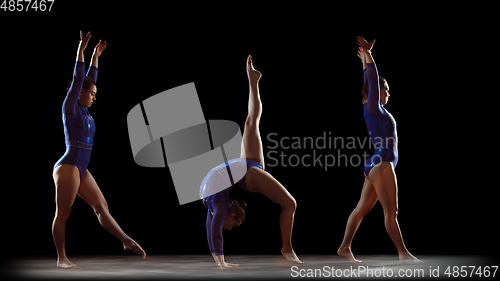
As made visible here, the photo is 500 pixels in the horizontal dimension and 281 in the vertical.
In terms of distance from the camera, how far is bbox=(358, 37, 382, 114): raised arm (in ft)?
14.7

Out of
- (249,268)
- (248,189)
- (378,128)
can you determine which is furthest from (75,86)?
(378,128)

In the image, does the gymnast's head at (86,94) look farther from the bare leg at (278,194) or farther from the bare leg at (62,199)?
the bare leg at (278,194)

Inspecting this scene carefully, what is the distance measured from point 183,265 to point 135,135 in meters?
1.16

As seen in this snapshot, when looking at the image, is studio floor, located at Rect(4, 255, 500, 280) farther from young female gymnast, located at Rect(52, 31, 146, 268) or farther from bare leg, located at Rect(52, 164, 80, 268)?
young female gymnast, located at Rect(52, 31, 146, 268)

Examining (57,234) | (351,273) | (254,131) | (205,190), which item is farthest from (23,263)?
(351,273)

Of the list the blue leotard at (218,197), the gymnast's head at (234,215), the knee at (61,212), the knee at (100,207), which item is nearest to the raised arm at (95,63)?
the knee at (100,207)

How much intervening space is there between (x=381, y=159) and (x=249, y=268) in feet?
4.30

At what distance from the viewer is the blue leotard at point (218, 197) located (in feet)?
13.9

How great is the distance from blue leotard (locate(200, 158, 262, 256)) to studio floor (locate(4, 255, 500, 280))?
22 centimetres

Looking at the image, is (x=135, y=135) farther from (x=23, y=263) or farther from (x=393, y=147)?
(x=393, y=147)

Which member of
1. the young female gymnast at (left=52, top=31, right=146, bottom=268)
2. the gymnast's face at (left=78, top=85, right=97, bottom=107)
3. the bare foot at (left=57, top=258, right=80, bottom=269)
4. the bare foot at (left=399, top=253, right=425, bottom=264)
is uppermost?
the gymnast's face at (left=78, top=85, right=97, bottom=107)

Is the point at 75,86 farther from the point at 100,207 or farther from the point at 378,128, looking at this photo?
the point at 378,128

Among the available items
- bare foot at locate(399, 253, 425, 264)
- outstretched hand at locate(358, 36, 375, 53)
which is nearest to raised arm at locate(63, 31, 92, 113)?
outstretched hand at locate(358, 36, 375, 53)

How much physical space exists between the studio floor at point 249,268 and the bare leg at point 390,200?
116mm
